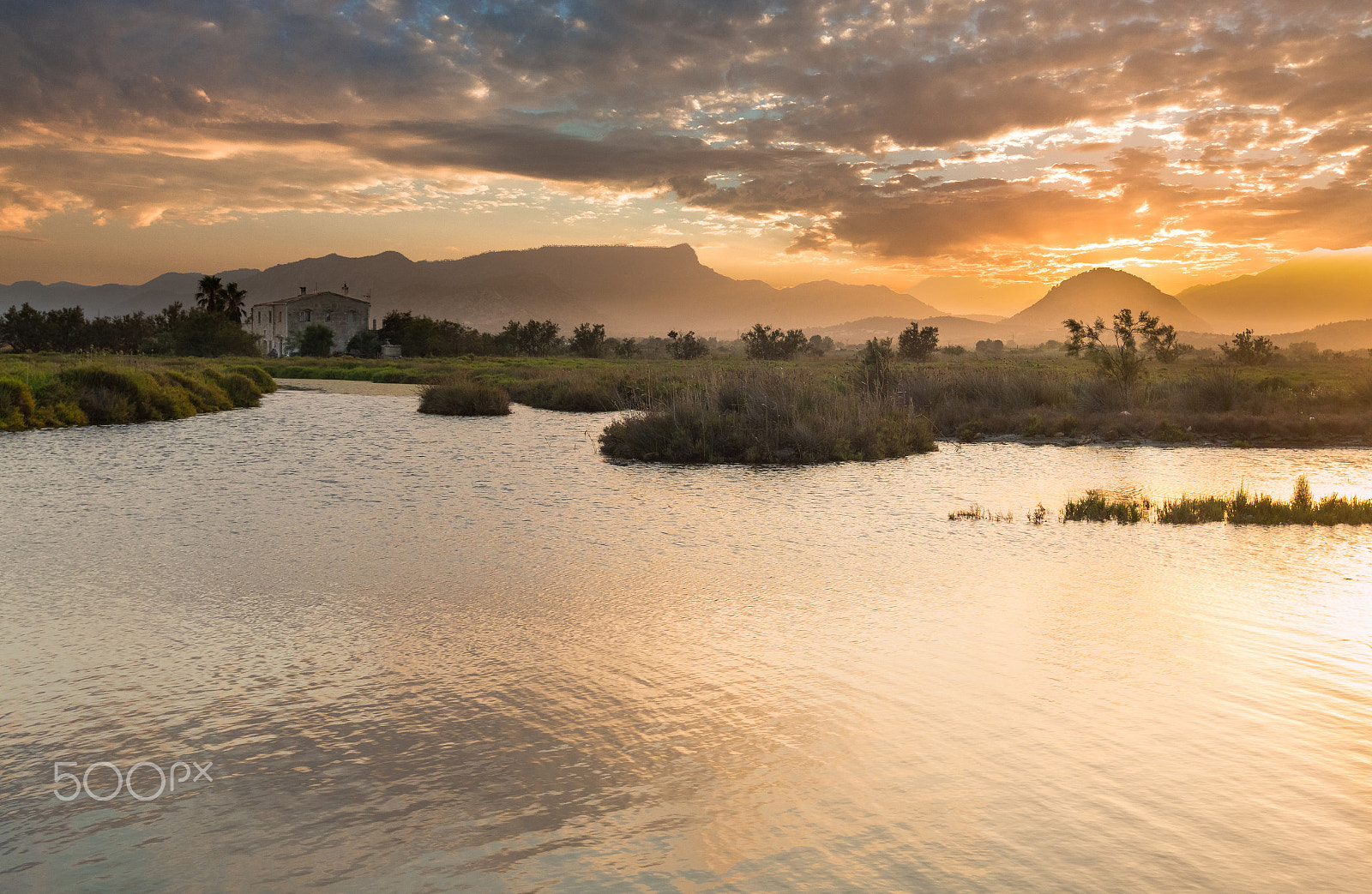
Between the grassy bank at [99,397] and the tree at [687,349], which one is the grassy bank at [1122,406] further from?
the tree at [687,349]

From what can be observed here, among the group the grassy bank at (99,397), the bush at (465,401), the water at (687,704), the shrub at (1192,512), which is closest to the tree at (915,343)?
the bush at (465,401)

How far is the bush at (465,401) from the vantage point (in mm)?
34688

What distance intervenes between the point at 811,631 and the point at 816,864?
11.6 ft

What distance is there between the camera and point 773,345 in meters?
92.2

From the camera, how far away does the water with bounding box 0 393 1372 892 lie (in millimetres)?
3969

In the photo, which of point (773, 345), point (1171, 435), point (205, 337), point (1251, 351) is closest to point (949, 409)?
point (1171, 435)

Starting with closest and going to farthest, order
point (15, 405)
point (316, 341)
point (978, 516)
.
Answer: point (978, 516) < point (15, 405) < point (316, 341)

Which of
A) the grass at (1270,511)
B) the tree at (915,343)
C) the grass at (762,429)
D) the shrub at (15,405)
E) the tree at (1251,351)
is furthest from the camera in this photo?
the tree at (915,343)

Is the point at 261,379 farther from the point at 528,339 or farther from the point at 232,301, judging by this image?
the point at 232,301

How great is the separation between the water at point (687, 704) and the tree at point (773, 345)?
78.4m

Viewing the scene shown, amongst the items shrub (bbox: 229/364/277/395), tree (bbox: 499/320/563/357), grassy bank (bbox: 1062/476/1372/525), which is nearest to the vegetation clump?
grassy bank (bbox: 1062/476/1372/525)

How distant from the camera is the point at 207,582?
898cm

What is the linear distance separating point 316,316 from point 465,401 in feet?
215

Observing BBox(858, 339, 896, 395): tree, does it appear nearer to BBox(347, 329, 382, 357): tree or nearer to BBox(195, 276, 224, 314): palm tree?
BBox(347, 329, 382, 357): tree
